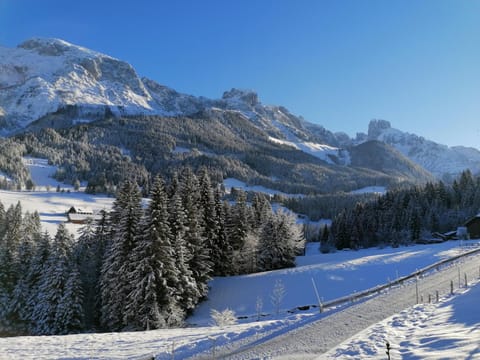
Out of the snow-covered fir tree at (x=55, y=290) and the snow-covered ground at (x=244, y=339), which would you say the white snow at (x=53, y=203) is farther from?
the snow-covered ground at (x=244, y=339)

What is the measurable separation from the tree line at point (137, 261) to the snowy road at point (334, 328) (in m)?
19.2

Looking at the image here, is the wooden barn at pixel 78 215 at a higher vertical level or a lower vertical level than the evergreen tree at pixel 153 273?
higher

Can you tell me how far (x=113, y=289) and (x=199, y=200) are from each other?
1743 centimetres

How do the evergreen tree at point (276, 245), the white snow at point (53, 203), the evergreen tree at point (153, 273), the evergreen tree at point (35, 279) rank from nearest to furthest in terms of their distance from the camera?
the evergreen tree at point (153, 273)
the evergreen tree at point (35, 279)
the evergreen tree at point (276, 245)
the white snow at point (53, 203)

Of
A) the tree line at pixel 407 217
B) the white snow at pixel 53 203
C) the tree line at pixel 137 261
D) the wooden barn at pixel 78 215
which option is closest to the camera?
the tree line at pixel 137 261

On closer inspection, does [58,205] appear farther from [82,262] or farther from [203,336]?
[203,336]

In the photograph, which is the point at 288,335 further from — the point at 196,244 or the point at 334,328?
the point at 196,244

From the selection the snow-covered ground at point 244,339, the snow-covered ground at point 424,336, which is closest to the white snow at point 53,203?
the snow-covered ground at point 244,339

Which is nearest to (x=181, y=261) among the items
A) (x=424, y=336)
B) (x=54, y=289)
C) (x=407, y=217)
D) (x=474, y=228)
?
(x=54, y=289)

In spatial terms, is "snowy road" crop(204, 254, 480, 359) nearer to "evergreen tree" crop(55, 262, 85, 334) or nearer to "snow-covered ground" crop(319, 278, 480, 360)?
"snow-covered ground" crop(319, 278, 480, 360)

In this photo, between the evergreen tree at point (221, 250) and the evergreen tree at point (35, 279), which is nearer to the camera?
Result: the evergreen tree at point (35, 279)

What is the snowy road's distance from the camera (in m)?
13.5

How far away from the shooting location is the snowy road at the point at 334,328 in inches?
531

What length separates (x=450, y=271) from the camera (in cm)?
2845
